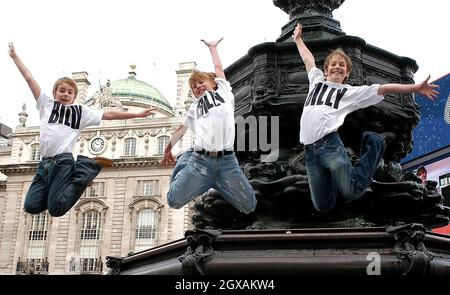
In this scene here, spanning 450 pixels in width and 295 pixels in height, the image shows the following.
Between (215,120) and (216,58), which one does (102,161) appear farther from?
(216,58)

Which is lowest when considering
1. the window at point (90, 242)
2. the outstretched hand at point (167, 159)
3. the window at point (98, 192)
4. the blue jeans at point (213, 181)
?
the blue jeans at point (213, 181)

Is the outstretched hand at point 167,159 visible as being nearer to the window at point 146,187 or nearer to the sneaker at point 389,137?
the sneaker at point 389,137

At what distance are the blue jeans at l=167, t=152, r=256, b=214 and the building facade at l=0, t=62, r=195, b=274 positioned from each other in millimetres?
42913

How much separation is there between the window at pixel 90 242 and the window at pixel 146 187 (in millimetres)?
3936

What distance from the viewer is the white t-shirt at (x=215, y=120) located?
5.57 metres

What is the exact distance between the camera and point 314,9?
8.98 metres

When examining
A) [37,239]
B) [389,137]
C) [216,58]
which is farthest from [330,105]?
[37,239]

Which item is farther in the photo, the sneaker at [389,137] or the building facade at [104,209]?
the building facade at [104,209]

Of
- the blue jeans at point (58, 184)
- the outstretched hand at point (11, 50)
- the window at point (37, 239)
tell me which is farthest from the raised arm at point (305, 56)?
the window at point (37, 239)

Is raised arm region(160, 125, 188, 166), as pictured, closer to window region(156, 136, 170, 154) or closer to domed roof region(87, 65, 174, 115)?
window region(156, 136, 170, 154)

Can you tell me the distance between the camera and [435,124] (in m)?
42.1

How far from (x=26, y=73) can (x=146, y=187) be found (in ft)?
147

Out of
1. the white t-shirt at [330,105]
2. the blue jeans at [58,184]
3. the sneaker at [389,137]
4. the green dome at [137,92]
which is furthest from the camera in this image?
the green dome at [137,92]
